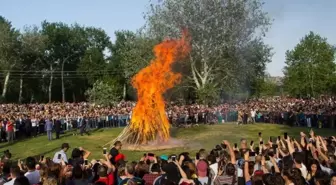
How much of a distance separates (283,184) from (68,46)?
273ft

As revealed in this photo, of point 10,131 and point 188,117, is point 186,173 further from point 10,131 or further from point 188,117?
point 188,117

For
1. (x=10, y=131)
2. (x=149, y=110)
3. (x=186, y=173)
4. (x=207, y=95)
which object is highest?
(x=207, y=95)

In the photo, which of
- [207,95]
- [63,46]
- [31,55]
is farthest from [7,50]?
[207,95]

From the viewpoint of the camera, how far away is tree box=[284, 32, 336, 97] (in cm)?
7825

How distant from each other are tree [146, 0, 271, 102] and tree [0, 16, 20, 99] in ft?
87.4

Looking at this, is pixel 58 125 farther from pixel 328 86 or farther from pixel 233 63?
pixel 328 86

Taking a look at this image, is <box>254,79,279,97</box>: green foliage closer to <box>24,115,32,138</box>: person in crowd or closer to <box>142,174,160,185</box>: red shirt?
<box>24,115,32,138</box>: person in crowd

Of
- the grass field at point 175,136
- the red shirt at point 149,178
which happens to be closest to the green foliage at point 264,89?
the grass field at point 175,136

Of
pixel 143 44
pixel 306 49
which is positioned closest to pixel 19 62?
pixel 143 44

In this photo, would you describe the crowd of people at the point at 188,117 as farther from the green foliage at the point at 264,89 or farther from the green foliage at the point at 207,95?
the green foliage at the point at 264,89

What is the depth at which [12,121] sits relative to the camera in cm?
3002

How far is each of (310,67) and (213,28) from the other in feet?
139

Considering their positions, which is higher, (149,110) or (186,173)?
(149,110)

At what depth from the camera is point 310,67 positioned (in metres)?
79.9
